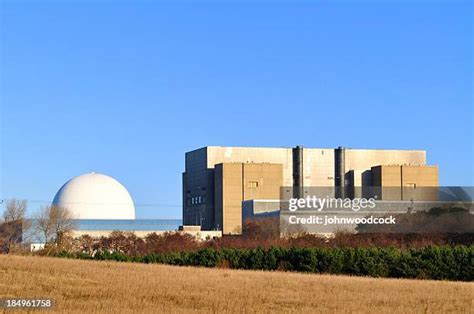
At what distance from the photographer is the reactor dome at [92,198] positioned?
361 feet

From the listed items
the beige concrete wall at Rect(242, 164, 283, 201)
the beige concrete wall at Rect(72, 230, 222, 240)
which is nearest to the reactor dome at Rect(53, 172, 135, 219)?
the beige concrete wall at Rect(72, 230, 222, 240)

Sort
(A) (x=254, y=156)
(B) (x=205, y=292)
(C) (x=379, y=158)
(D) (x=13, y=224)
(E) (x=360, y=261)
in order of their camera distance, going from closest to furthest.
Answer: (B) (x=205, y=292) → (E) (x=360, y=261) → (D) (x=13, y=224) → (A) (x=254, y=156) → (C) (x=379, y=158)

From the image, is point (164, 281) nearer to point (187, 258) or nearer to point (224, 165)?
point (187, 258)

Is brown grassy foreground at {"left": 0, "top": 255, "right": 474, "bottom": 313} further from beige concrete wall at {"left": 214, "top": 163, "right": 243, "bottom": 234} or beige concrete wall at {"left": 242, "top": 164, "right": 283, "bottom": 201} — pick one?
beige concrete wall at {"left": 242, "top": 164, "right": 283, "bottom": 201}

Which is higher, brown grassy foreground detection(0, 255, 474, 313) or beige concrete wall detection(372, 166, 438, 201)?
beige concrete wall detection(372, 166, 438, 201)

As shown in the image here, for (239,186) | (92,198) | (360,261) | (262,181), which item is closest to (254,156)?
(262,181)

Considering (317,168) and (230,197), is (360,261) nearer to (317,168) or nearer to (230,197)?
(230,197)

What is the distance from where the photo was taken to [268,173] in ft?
375

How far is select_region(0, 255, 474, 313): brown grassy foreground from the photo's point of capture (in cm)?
2412

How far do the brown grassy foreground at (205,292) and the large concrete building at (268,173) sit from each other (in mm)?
76601

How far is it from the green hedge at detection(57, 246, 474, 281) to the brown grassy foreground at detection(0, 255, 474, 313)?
939cm

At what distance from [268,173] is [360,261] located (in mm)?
69144

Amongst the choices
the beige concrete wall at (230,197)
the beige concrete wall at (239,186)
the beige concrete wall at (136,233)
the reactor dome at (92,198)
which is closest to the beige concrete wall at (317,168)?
the beige concrete wall at (239,186)

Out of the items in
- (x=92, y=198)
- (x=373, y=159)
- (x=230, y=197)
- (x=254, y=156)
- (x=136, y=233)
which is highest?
(x=254, y=156)
